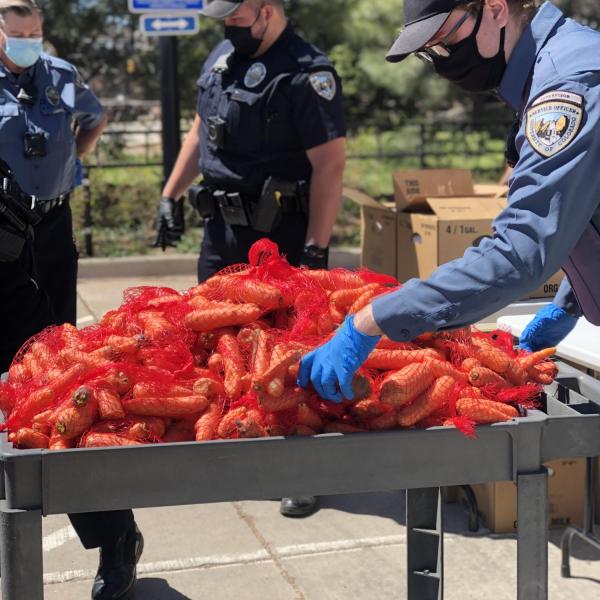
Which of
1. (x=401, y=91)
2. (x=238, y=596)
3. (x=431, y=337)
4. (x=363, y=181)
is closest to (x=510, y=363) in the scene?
(x=431, y=337)

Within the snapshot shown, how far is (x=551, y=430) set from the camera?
7.65ft

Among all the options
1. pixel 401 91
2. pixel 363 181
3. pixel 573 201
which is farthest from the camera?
pixel 401 91

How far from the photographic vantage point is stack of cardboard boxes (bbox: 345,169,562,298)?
4.68 meters

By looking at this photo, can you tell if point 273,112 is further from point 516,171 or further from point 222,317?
point 516,171

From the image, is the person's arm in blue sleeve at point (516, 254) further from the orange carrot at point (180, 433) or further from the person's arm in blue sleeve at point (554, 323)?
the person's arm in blue sleeve at point (554, 323)

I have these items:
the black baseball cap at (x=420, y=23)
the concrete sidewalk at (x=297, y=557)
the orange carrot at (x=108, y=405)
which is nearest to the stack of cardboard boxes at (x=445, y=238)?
the concrete sidewalk at (x=297, y=557)

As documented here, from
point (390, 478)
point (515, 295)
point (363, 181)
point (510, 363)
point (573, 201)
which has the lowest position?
point (363, 181)

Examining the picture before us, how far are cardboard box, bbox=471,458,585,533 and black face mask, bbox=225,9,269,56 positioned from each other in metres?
2.04

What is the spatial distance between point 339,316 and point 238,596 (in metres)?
1.40

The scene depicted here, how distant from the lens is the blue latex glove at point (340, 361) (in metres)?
2.22

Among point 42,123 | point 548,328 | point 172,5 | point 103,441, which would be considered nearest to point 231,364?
point 103,441

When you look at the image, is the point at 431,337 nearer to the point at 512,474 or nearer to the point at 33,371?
the point at 512,474

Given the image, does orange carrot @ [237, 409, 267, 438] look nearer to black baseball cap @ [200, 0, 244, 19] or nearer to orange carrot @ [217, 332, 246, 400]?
orange carrot @ [217, 332, 246, 400]

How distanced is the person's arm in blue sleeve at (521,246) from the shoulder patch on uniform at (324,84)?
2149mm
